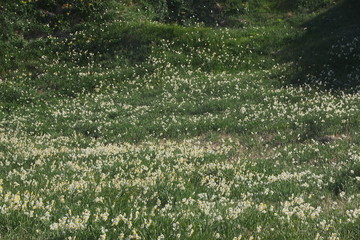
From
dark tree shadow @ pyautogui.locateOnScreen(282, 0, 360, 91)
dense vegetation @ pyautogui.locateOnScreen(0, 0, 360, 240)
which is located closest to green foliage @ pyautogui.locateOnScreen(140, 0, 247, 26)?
dense vegetation @ pyautogui.locateOnScreen(0, 0, 360, 240)

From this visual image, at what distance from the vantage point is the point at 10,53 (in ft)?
79.2

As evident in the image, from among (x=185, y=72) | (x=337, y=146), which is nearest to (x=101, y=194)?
(x=337, y=146)

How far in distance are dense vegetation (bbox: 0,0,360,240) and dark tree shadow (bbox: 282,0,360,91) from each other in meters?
0.12

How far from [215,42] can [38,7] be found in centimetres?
1593

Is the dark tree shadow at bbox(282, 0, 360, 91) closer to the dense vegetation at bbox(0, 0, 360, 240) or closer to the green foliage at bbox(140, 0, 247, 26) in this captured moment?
the dense vegetation at bbox(0, 0, 360, 240)

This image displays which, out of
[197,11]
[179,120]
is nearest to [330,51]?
[179,120]

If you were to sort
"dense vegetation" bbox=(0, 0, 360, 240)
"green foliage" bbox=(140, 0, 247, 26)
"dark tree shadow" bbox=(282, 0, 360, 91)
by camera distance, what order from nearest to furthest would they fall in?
"dense vegetation" bbox=(0, 0, 360, 240), "dark tree shadow" bbox=(282, 0, 360, 91), "green foliage" bbox=(140, 0, 247, 26)

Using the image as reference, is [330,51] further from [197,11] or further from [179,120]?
[197,11]

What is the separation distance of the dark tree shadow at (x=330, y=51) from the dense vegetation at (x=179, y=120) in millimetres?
122

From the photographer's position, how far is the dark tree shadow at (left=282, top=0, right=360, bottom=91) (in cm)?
1852

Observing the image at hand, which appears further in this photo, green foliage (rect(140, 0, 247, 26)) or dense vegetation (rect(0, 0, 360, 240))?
green foliage (rect(140, 0, 247, 26))

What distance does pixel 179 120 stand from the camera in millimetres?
14938

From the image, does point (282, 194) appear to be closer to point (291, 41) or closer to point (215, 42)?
point (215, 42)

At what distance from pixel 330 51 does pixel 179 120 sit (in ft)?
38.8
